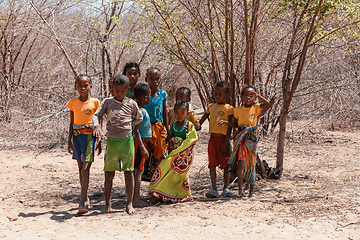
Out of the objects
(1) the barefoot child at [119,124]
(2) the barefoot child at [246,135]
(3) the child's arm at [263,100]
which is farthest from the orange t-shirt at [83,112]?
(3) the child's arm at [263,100]

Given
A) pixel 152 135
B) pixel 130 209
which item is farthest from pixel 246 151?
pixel 130 209

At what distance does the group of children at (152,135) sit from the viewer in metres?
3.76

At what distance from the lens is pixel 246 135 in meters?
4.38

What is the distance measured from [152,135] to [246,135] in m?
1.06

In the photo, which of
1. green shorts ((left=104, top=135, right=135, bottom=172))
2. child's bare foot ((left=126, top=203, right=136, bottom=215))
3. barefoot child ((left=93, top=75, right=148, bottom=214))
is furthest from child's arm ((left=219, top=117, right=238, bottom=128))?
child's bare foot ((left=126, top=203, right=136, bottom=215))

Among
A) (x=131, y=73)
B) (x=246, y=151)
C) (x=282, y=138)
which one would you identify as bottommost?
(x=246, y=151)

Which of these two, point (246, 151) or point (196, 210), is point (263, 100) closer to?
point (246, 151)

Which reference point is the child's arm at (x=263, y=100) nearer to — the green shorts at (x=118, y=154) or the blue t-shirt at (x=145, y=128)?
the blue t-shirt at (x=145, y=128)

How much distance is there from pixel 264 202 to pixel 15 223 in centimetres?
247

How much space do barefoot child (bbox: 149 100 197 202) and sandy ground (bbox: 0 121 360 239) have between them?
152 mm

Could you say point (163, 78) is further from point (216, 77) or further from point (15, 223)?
point (15, 223)

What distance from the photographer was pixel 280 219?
353 centimetres

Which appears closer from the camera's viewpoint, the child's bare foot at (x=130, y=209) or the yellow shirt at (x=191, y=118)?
the child's bare foot at (x=130, y=209)

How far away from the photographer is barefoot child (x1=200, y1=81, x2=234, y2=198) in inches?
174
